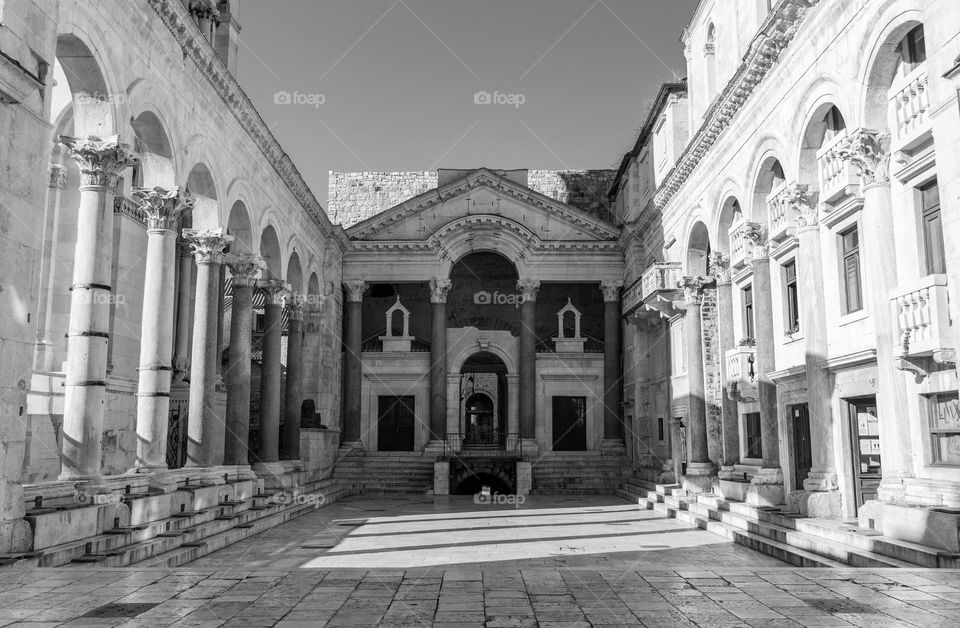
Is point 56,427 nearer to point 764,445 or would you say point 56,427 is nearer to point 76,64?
point 76,64

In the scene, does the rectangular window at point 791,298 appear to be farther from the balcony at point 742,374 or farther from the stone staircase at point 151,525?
the stone staircase at point 151,525

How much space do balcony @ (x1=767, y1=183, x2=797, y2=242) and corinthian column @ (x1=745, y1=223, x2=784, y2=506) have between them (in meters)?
0.86

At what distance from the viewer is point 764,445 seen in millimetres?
17391

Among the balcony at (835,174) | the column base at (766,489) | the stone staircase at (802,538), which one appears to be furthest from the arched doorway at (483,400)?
the balcony at (835,174)

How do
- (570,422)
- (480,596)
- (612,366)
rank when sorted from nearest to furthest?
(480,596) → (612,366) → (570,422)

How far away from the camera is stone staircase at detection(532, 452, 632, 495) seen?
2906 centimetres

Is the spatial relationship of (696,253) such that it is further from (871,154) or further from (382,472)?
(382,472)

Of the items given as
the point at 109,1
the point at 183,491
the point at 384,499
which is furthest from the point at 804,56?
the point at 384,499

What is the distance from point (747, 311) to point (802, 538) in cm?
790

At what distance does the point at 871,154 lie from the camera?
500 inches

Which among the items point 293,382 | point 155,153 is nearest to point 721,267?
point 155,153

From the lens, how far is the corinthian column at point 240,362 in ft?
67.4

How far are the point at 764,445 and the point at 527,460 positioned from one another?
13075 mm

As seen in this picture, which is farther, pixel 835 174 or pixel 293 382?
pixel 293 382
